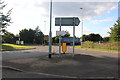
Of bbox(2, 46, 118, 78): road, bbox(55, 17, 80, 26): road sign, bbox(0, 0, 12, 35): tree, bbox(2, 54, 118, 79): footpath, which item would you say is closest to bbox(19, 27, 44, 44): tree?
bbox(0, 0, 12, 35): tree

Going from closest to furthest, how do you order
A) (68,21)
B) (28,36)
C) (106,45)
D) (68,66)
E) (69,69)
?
(69,69), (68,66), (68,21), (106,45), (28,36)

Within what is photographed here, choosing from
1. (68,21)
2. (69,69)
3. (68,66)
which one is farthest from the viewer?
(68,21)

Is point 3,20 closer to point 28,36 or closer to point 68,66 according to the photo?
point 68,66

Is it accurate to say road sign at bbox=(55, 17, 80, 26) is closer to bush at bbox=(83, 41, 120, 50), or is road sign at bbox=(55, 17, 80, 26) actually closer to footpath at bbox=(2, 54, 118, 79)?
footpath at bbox=(2, 54, 118, 79)

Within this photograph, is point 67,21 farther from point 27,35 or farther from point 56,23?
point 27,35

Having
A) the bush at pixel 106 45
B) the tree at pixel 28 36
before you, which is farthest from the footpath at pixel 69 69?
the tree at pixel 28 36

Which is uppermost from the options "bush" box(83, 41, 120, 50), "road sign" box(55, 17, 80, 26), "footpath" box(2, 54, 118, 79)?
"road sign" box(55, 17, 80, 26)

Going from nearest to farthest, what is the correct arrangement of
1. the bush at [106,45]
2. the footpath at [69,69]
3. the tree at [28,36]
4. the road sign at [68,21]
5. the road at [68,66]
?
1. the footpath at [69,69]
2. the road at [68,66]
3. the road sign at [68,21]
4. the bush at [106,45]
5. the tree at [28,36]

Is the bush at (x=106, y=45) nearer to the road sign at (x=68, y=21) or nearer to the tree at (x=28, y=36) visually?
the road sign at (x=68, y=21)

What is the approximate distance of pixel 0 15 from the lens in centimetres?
2859

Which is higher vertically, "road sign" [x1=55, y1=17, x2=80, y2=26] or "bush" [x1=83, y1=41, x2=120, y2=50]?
"road sign" [x1=55, y1=17, x2=80, y2=26]

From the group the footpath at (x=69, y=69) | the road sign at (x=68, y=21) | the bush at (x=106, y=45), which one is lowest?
the footpath at (x=69, y=69)

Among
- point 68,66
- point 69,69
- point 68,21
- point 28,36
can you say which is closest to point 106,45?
point 68,21

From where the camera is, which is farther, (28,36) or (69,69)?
(28,36)
